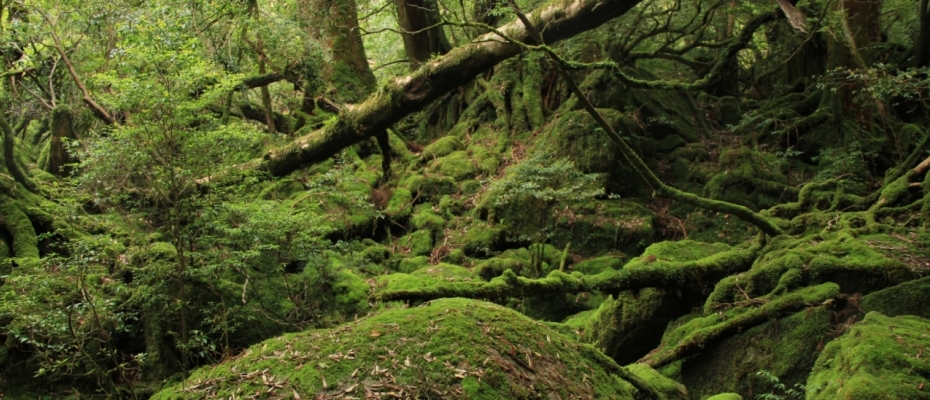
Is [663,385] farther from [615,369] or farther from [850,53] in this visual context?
[850,53]

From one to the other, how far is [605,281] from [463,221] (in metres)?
4.57

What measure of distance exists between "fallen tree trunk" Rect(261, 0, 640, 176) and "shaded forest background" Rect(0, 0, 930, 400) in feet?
0.14

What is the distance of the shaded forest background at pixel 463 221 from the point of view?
3551 millimetres

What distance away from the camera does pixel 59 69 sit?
38.1 feet

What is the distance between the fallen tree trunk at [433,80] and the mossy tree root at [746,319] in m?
4.42

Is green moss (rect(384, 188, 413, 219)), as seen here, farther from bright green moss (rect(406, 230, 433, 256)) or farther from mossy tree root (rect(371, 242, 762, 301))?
mossy tree root (rect(371, 242, 762, 301))

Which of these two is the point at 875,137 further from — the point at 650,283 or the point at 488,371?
the point at 488,371

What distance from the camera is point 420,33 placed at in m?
13.9

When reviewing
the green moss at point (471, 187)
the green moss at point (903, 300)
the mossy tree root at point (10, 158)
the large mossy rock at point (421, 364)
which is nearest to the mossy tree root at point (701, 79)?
the green moss at point (903, 300)

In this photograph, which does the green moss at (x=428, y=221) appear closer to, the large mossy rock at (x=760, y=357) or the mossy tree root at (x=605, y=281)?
the mossy tree root at (x=605, y=281)

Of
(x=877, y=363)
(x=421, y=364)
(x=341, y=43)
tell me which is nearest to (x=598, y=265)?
(x=877, y=363)

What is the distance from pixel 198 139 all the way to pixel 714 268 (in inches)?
206

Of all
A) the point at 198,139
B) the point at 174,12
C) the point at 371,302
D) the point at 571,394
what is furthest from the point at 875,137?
the point at 174,12

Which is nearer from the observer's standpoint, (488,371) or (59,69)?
(488,371)
